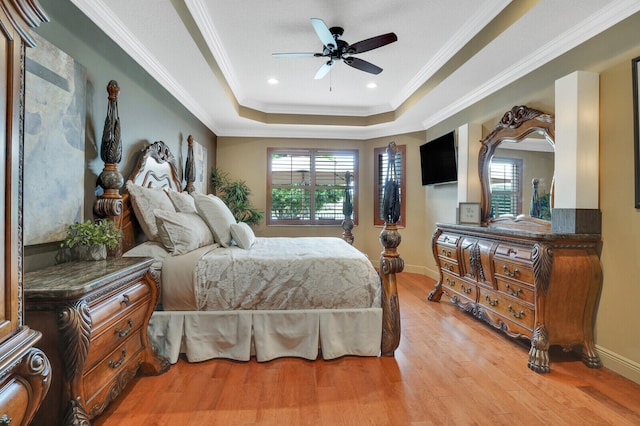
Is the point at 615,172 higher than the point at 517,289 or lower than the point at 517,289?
higher

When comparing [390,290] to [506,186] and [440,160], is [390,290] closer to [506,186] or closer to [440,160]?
[506,186]

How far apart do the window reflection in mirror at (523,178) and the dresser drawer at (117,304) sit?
10.6 ft

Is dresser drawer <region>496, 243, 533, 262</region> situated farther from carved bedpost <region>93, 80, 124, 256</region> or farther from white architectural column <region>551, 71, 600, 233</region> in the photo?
carved bedpost <region>93, 80, 124, 256</region>

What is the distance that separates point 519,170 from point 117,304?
354 centimetres

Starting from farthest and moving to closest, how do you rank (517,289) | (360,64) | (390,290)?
(360,64) < (517,289) < (390,290)

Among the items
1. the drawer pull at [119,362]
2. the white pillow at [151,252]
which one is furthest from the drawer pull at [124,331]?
the white pillow at [151,252]

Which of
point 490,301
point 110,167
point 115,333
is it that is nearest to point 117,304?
point 115,333

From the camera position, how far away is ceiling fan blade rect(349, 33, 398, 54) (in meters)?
2.56

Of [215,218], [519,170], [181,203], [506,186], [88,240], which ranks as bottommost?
[88,240]

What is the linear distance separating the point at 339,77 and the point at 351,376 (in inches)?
135

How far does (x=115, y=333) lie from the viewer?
1.58 meters

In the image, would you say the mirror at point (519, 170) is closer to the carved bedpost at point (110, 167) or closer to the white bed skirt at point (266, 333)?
the white bed skirt at point (266, 333)

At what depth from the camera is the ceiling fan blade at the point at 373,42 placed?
256 cm

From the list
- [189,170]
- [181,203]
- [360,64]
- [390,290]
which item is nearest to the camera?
[390,290]
